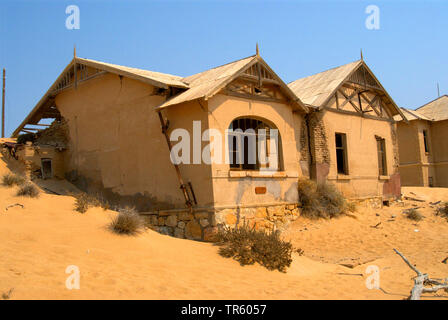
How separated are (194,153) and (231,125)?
1.70 metres

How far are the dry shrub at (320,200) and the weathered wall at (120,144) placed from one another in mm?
4318

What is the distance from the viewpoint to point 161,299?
19.5ft

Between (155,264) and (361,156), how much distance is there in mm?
11848

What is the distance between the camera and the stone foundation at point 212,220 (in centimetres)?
1116

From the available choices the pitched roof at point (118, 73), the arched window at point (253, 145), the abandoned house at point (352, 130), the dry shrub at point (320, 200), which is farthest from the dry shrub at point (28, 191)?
the abandoned house at point (352, 130)

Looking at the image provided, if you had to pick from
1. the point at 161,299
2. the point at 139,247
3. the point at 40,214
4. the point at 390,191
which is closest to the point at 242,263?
the point at 139,247

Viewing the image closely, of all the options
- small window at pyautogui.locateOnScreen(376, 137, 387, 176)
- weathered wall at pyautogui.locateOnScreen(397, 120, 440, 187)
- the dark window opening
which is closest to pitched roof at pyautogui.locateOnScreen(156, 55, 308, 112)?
small window at pyautogui.locateOnScreen(376, 137, 387, 176)

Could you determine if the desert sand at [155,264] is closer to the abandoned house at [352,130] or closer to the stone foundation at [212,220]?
the stone foundation at [212,220]

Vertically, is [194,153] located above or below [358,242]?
above

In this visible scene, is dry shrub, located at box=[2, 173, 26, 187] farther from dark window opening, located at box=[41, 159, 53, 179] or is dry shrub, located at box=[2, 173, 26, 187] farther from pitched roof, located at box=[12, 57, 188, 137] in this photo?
pitched roof, located at box=[12, 57, 188, 137]

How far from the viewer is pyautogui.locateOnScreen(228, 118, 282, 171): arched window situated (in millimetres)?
12367

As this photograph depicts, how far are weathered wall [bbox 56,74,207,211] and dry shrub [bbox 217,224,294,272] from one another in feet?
7.98

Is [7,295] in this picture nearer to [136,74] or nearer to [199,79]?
[136,74]

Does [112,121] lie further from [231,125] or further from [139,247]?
[139,247]
